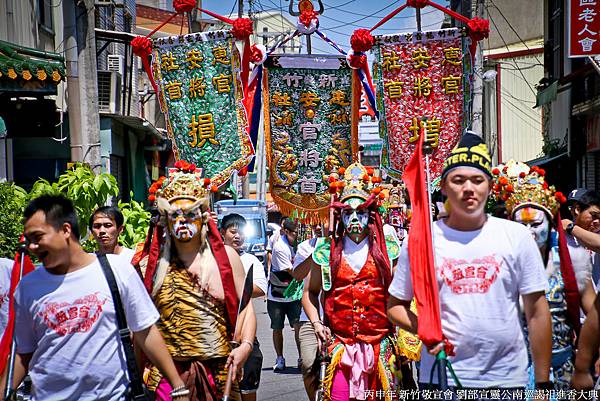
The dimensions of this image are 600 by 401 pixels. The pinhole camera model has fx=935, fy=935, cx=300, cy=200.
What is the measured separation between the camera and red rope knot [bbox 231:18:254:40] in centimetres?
948

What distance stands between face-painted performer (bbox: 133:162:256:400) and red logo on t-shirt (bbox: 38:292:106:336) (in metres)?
1.34

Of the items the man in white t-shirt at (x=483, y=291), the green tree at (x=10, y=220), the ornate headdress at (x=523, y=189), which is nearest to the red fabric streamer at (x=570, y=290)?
the ornate headdress at (x=523, y=189)

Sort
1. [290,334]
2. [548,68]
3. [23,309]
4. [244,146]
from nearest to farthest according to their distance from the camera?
1. [23,309]
2. [244,146]
3. [290,334]
4. [548,68]

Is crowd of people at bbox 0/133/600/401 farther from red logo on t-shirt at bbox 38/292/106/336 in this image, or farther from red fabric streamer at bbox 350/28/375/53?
red fabric streamer at bbox 350/28/375/53

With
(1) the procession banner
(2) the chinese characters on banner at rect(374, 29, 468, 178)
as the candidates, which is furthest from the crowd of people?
(2) the chinese characters on banner at rect(374, 29, 468, 178)

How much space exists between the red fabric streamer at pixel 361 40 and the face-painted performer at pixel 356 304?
276 centimetres

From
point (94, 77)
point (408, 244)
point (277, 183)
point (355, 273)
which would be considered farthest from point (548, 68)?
point (408, 244)

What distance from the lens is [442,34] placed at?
991 centimetres

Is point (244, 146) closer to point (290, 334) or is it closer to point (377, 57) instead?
point (377, 57)

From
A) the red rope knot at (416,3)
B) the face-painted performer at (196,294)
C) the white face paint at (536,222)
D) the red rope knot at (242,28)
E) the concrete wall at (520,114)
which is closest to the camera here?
the face-painted performer at (196,294)

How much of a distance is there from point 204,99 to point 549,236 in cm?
458

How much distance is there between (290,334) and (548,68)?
11.9 m

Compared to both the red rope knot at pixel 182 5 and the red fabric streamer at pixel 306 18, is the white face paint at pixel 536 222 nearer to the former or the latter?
the red fabric streamer at pixel 306 18

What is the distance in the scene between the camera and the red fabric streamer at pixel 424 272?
471 centimetres
